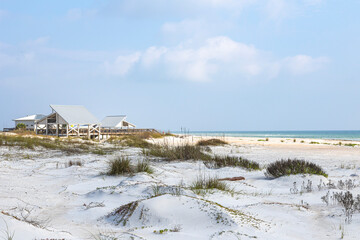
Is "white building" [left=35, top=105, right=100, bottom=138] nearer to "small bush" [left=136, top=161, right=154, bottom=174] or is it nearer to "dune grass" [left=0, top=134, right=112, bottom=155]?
"dune grass" [left=0, top=134, right=112, bottom=155]

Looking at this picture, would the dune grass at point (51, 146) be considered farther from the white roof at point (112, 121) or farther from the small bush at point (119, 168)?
the white roof at point (112, 121)

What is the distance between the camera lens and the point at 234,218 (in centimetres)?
325

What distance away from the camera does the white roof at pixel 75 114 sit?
102 ft

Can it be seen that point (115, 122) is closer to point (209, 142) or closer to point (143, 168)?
point (209, 142)

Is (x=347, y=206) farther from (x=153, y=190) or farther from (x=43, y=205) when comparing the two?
(x=43, y=205)

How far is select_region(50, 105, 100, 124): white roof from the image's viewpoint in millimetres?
30984

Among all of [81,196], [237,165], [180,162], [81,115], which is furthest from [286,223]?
[81,115]

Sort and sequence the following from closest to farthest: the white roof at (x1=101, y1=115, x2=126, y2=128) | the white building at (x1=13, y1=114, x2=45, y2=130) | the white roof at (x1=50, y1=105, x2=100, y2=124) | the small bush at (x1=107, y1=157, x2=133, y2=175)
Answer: the small bush at (x1=107, y1=157, x2=133, y2=175), the white roof at (x1=50, y1=105, x2=100, y2=124), the white roof at (x1=101, y1=115, x2=126, y2=128), the white building at (x1=13, y1=114, x2=45, y2=130)

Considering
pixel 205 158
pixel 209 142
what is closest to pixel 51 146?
pixel 205 158

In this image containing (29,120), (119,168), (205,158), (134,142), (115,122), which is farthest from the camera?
(29,120)

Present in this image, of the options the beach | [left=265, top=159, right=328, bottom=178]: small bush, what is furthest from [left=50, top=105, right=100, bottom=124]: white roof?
[left=265, top=159, right=328, bottom=178]: small bush

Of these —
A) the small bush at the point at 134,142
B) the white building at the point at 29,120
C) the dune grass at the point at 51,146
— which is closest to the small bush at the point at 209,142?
the small bush at the point at 134,142

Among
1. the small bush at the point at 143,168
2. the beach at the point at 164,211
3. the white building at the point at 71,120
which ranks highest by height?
the white building at the point at 71,120

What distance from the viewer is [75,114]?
32.1 m
